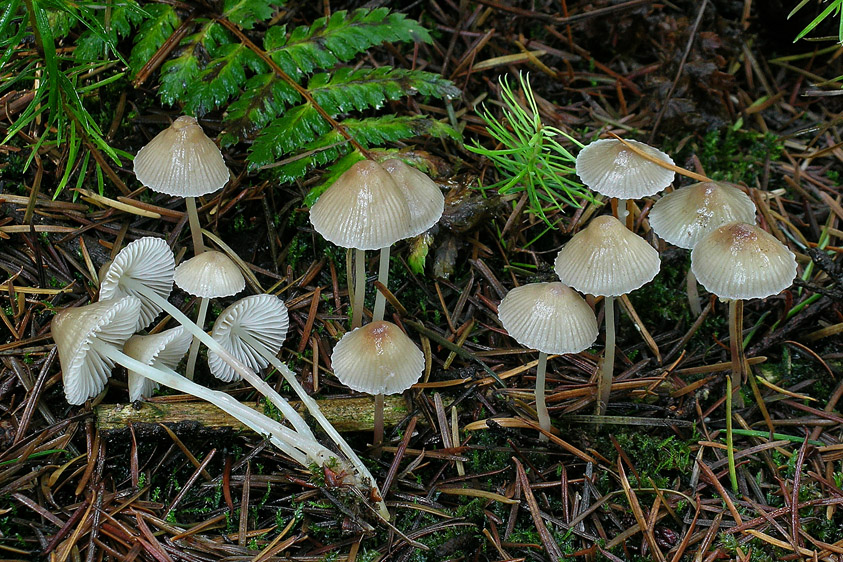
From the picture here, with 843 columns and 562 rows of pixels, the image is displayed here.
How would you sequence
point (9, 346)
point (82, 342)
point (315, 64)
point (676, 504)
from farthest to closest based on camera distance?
point (315, 64) → point (9, 346) → point (676, 504) → point (82, 342)

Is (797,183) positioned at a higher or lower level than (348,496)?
higher

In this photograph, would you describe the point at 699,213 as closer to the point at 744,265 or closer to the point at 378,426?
the point at 744,265

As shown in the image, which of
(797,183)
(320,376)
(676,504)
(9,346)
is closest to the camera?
(676,504)

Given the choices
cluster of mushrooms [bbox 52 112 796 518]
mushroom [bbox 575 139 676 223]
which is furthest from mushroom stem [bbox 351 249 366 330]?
mushroom [bbox 575 139 676 223]

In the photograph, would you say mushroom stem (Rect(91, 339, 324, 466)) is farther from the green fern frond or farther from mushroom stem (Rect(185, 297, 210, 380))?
the green fern frond

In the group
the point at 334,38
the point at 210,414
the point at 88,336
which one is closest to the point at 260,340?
the point at 210,414

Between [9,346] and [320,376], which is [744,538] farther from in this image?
[9,346]

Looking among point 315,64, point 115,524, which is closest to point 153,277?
point 115,524
